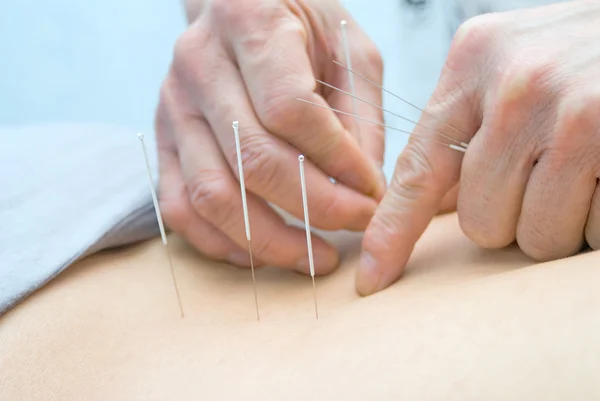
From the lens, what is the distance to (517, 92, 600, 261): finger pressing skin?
697 millimetres

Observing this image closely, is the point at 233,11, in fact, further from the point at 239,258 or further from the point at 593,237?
the point at 593,237

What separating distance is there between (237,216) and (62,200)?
1.03ft

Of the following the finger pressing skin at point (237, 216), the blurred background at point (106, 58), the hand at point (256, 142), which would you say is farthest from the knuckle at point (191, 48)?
the blurred background at point (106, 58)

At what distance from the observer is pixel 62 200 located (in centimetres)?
107

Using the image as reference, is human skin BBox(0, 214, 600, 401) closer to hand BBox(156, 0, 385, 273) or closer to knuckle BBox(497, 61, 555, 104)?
hand BBox(156, 0, 385, 273)

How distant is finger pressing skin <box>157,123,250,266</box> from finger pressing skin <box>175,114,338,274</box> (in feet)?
0.09

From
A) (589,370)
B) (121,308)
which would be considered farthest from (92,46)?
(589,370)

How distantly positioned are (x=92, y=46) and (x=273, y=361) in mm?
1904

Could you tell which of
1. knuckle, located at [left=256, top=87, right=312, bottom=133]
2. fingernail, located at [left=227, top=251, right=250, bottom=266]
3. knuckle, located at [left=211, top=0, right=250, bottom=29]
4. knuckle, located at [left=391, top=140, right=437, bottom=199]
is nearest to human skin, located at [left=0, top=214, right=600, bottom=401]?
fingernail, located at [left=227, top=251, right=250, bottom=266]

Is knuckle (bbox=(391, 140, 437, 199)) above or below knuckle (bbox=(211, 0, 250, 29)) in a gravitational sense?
below

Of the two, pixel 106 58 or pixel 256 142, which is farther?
pixel 106 58

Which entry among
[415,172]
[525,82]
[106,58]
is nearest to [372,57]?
[415,172]

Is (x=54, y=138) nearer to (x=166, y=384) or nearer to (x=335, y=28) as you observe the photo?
(x=335, y=28)

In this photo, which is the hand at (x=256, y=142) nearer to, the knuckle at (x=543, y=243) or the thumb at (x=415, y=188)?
the thumb at (x=415, y=188)
